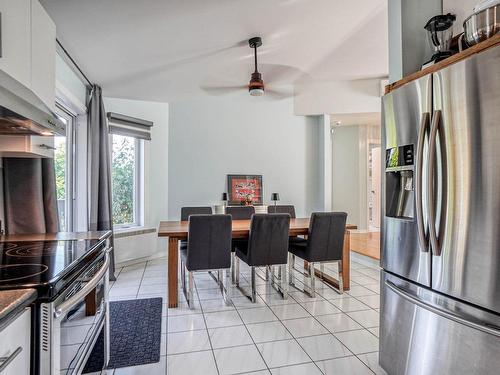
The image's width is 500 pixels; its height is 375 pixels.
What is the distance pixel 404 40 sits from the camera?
1.87 m

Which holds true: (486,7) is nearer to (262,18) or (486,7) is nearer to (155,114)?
(262,18)

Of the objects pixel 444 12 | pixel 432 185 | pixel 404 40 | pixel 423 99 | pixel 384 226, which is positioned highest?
pixel 444 12

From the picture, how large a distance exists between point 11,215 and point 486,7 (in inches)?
117

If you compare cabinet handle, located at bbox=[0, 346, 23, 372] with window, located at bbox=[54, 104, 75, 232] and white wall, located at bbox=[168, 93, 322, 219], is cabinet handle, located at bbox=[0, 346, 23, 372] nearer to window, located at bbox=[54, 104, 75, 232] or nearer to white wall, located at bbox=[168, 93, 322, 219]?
window, located at bbox=[54, 104, 75, 232]

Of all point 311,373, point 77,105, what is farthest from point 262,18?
point 311,373

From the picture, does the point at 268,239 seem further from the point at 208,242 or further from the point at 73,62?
the point at 73,62

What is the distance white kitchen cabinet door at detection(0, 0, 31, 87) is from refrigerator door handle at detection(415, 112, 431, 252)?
1.92 m

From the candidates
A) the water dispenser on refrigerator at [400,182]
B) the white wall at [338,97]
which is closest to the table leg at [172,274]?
the water dispenser on refrigerator at [400,182]

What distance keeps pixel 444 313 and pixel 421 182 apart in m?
0.59

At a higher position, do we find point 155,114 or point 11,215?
point 155,114

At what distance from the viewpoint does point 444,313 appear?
137 cm

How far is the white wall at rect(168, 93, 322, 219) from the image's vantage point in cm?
505

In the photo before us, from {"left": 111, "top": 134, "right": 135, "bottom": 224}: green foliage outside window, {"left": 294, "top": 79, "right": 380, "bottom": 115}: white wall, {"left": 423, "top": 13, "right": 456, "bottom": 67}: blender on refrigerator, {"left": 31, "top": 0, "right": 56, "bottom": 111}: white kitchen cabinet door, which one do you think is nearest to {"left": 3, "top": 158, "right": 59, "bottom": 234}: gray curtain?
{"left": 31, "top": 0, "right": 56, "bottom": 111}: white kitchen cabinet door

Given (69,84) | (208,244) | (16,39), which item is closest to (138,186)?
(69,84)
